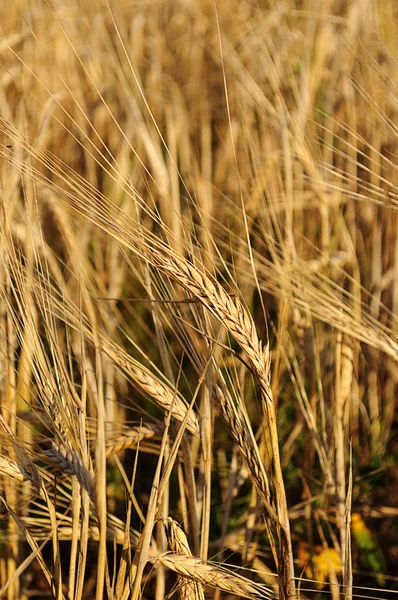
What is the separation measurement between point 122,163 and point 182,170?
200mm

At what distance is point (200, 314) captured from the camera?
0.82m

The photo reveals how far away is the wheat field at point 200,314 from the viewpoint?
719 mm

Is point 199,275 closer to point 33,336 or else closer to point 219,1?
point 33,336

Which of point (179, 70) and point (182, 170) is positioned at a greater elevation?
point (179, 70)

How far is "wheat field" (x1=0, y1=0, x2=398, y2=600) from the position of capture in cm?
72

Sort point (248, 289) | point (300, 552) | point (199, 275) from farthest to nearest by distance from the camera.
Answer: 1. point (248, 289)
2. point (300, 552)
3. point (199, 275)

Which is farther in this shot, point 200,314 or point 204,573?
point 200,314

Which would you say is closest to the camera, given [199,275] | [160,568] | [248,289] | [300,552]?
[199,275]

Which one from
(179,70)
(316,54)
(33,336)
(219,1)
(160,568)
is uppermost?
(219,1)

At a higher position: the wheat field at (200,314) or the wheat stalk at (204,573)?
the wheat field at (200,314)

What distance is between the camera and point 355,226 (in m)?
1.52

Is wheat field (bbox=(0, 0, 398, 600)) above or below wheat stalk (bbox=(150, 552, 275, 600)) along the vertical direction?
above

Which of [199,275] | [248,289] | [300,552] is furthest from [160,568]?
[248,289]

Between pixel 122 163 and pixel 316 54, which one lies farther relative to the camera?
pixel 316 54
